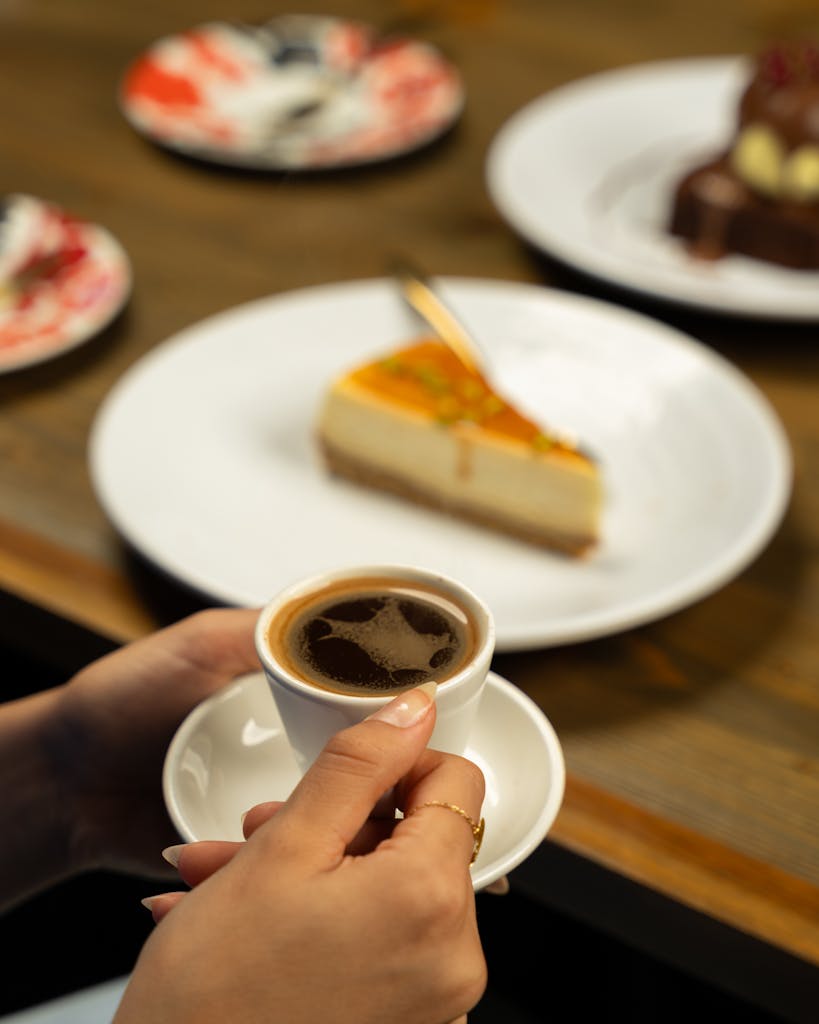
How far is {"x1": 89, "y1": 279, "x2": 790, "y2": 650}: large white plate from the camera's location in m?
0.97

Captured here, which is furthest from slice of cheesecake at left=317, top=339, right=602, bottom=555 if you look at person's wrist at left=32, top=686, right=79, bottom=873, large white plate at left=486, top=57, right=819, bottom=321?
person's wrist at left=32, top=686, right=79, bottom=873

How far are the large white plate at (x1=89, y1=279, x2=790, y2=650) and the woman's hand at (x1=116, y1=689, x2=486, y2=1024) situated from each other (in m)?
0.33

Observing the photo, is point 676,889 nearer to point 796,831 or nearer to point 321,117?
point 796,831

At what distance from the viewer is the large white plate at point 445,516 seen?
0.97m

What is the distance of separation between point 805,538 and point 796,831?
34 centimetres

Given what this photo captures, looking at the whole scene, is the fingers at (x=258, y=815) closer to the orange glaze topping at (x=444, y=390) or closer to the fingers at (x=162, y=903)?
the fingers at (x=162, y=903)

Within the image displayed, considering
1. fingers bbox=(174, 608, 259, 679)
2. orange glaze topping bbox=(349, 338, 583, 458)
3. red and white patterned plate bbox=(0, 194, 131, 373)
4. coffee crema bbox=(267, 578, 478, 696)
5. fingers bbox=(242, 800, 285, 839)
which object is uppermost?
coffee crema bbox=(267, 578, 478, 696)

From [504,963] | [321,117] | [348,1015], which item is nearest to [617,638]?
[504,963]

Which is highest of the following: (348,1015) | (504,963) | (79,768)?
(348,1015)

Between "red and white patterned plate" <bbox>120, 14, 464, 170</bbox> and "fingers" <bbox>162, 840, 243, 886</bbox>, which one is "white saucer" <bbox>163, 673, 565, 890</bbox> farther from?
"red and white patterned plate" <bbox>120, 14, 464, 170</bbox>

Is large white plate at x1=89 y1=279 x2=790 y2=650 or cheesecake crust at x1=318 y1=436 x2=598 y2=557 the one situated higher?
large white plate at x1=89 y1=279 x2=790 y2=650

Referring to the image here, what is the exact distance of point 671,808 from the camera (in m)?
0.78

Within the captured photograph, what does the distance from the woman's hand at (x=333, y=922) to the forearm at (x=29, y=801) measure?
0.33 metres

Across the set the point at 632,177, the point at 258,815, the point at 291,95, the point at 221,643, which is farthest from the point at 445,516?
the point at 291,95
